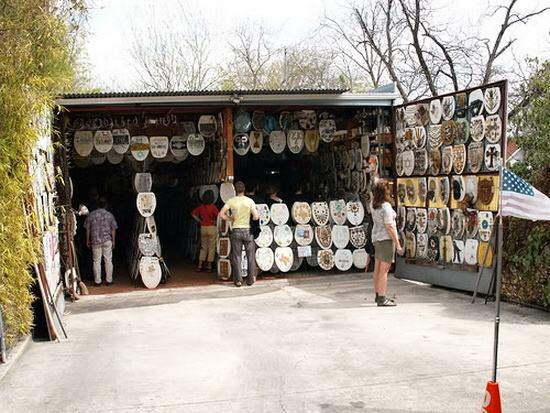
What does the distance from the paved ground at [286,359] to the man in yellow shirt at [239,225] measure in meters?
1.30

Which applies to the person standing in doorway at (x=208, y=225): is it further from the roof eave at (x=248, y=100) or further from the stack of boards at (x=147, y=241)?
the roof eave at (x=248, y=100)

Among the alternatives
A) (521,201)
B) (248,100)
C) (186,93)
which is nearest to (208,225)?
(248,100)

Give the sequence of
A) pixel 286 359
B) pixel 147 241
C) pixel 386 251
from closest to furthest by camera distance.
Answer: pixel 286 359 < pixel 386 251 < pixel 147 241

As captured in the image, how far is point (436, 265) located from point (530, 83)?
3.03 m

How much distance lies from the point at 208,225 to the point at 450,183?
4532 mm

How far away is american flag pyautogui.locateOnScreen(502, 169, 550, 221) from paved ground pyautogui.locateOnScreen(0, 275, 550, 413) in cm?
135

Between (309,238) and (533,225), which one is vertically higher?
(533,225)

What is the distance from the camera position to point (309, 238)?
1083 cm

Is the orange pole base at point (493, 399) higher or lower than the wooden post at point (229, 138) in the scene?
lower

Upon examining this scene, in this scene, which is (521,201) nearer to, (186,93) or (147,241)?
(186,93)

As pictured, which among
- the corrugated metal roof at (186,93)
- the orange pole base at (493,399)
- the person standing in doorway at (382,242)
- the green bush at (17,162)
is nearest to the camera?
the orange pole base at (493,399)

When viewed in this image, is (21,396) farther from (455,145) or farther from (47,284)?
(455,145)

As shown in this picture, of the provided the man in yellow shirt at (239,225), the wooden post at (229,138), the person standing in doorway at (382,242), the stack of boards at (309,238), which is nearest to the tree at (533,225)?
the person standing in doorway at (382,242)

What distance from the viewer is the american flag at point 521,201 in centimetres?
444
